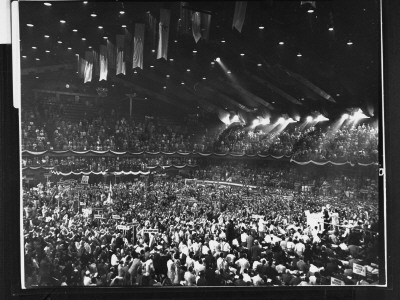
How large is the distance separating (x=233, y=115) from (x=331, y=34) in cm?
100

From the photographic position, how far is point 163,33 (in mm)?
4012

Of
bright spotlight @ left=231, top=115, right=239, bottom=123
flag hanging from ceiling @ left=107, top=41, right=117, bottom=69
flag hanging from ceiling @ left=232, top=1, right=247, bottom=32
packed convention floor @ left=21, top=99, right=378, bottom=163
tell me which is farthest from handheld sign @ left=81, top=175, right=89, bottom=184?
flag hanging from ceiling @ left=232, top=1, right=247, bottom=32

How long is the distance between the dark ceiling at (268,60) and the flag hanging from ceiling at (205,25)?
1.6 inches

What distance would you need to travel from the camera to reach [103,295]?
402 cm

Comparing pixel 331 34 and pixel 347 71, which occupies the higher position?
pixel 331 34

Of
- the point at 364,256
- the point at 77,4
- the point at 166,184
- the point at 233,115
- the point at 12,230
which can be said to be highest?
the point at 77,4

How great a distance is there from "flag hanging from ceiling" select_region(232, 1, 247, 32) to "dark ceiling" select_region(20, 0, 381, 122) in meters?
0.03

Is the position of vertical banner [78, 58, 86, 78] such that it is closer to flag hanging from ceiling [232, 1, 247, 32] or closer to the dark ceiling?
the dark ceiling

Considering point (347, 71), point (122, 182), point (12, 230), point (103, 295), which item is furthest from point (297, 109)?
point (12, 230)

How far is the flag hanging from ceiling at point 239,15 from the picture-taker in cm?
402

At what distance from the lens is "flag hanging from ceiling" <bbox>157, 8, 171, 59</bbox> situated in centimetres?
401

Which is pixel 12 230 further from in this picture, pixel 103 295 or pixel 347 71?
pixel 347 71

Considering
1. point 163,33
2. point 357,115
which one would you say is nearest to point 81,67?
point 163,33

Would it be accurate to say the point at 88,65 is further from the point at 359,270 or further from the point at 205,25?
the point at 359,270
